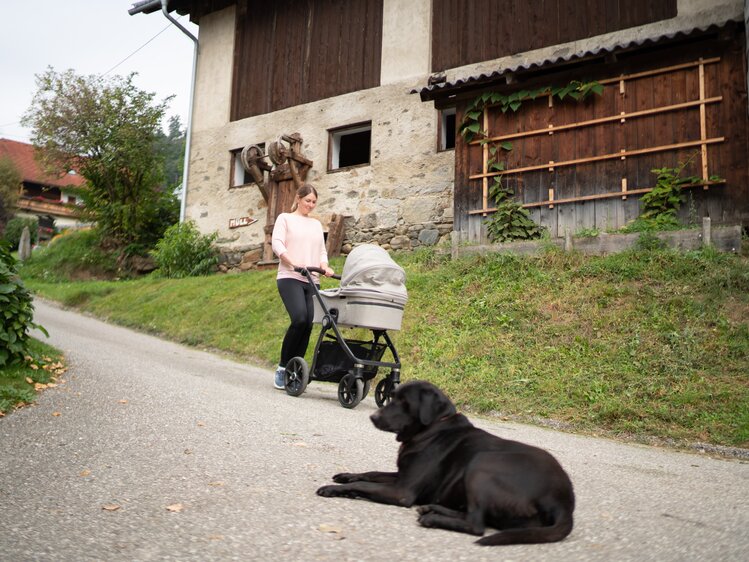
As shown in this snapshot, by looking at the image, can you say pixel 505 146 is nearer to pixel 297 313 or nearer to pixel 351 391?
pixel 297 313

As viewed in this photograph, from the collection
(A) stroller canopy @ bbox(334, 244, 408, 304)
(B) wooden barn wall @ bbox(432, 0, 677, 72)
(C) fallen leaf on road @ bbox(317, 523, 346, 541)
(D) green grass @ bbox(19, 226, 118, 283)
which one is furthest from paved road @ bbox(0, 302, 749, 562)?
(D) green grass @ bbox(19, 226, 118, 283)

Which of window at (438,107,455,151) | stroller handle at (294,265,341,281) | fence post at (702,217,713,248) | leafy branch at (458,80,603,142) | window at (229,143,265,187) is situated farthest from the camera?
window at (229,143,265,187)

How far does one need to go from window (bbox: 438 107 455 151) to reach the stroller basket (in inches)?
323

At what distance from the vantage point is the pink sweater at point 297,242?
6.66 metres

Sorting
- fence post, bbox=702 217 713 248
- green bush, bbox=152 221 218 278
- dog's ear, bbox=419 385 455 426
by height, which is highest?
green bush, bbox=152 221 218 278

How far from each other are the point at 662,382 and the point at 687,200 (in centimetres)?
436

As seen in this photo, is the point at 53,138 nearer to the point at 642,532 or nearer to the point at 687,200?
the point at 687,200

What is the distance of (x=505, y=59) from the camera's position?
13266 millimetres

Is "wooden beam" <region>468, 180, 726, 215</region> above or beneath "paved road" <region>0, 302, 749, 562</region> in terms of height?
above

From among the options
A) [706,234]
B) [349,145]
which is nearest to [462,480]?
[706,234]

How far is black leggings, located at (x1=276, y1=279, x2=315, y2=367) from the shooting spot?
6492mm

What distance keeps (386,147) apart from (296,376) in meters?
9.01

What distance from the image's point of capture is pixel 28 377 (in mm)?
5723

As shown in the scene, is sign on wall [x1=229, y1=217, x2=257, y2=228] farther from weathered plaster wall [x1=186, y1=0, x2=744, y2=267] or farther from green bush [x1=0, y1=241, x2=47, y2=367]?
green bush [x1=0, y1=241, x2=47, y2=367]
